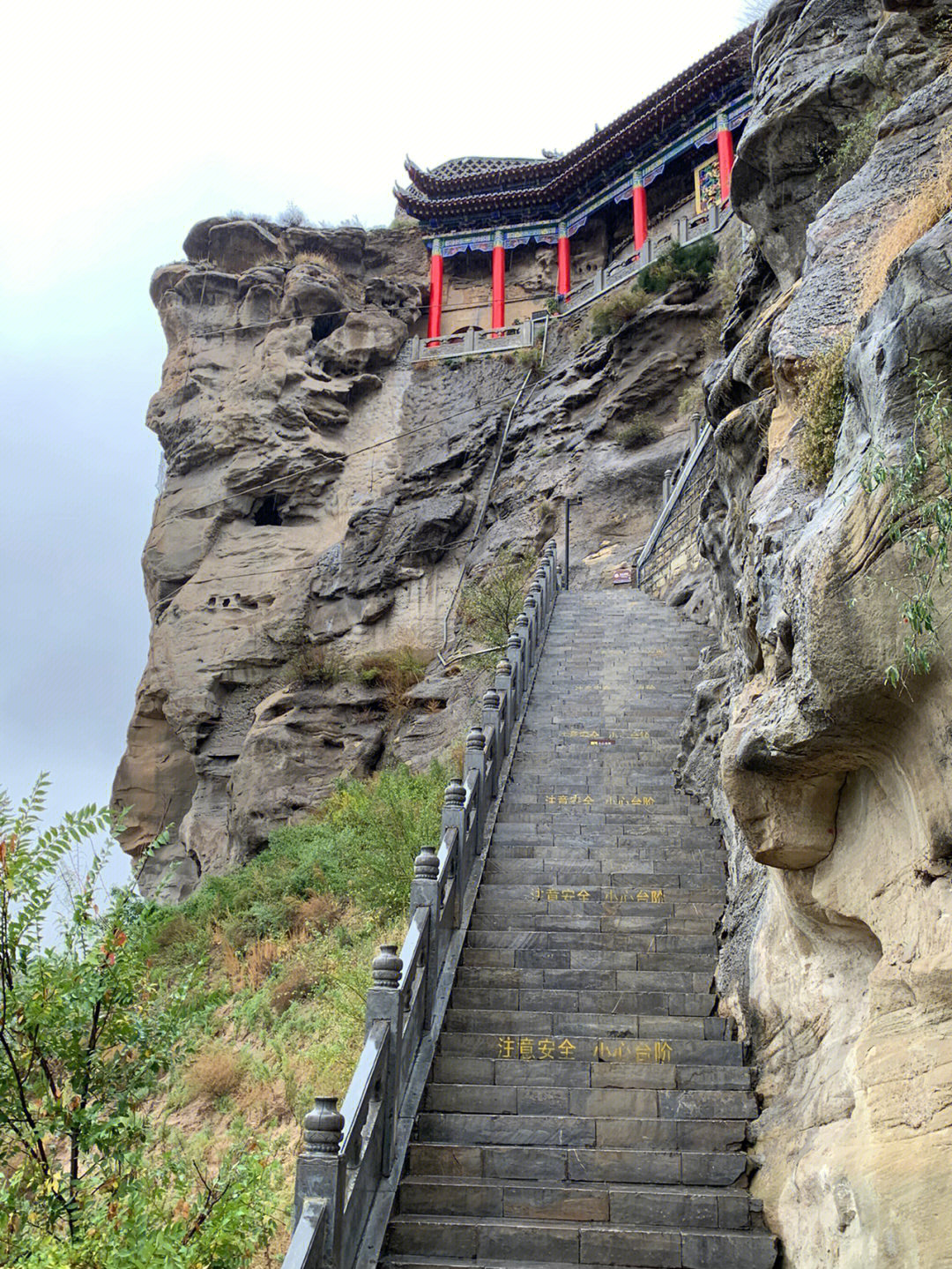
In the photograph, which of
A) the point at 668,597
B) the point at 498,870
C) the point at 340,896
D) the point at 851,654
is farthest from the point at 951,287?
the point at 668,597

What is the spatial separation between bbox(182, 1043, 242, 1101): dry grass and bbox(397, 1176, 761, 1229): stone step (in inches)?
159

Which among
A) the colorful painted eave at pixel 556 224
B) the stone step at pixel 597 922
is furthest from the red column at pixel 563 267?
the stone step at pixel 597 922

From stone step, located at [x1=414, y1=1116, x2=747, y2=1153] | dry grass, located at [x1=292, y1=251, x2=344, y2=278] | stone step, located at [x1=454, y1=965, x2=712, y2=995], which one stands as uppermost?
dry grass, located at [x1=292, y1=251, x2=344, y2=278]

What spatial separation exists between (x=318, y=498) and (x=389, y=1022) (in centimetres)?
2288

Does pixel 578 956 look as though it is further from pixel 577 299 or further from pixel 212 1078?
pixel 577 299

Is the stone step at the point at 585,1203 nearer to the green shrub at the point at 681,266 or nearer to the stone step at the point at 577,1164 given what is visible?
the stone step at the point at 577,1164

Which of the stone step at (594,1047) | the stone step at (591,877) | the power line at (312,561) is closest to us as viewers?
the stone step at (594,1047)

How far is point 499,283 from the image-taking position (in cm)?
3331

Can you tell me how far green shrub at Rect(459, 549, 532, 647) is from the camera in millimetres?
19469

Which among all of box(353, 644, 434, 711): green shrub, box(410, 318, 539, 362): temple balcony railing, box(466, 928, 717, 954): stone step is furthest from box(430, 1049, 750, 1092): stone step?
box(410, 318, 539, 362): temple balcony railing

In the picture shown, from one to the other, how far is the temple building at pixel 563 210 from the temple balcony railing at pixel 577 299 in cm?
15

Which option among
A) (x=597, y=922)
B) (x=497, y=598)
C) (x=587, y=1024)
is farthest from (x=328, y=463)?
(x=587, y=1024)

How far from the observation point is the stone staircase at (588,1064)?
18.1ft

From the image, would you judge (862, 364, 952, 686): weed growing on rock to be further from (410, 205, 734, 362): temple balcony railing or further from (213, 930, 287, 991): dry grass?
(410, 205, 734, 362): temple balcony railing
